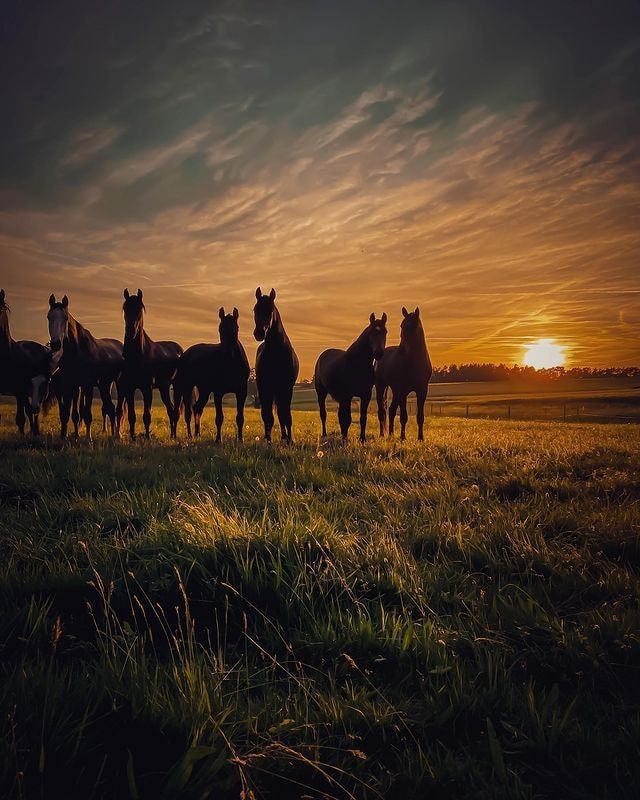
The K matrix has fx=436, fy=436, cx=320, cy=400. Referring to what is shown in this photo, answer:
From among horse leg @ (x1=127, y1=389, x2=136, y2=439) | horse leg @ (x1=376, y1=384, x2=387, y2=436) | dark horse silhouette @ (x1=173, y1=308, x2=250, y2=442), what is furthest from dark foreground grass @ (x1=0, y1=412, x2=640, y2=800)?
horse leg @ (x1=376, y1=384, x2=387, y2=436)

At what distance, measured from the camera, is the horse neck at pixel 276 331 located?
11242 mm

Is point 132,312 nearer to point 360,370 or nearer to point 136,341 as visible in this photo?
point 136,341

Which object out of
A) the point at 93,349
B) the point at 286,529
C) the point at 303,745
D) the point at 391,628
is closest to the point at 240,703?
the point at 303,745

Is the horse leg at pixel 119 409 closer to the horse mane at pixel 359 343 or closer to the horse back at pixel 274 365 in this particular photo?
the horse back at pixel 274 365

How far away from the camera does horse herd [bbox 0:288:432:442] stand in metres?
11.5

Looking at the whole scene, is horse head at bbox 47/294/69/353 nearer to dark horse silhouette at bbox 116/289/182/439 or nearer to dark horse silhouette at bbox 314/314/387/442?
dark horse silhouette at bbox 116/289/182/439

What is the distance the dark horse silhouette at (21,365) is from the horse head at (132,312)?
6.40ft

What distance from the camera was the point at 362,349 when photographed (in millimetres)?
12141

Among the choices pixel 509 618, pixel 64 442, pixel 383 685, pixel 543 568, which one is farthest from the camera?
pixel 64 442

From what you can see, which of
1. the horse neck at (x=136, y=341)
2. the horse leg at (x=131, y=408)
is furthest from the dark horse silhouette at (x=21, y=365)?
the horse leg at (x=131, y=408)

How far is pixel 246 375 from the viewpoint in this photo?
12664 mm

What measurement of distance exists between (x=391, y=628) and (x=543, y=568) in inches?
64.0

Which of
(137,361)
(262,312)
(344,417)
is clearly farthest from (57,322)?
(344,417)

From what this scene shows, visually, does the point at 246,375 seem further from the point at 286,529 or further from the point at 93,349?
the point at 286,529
